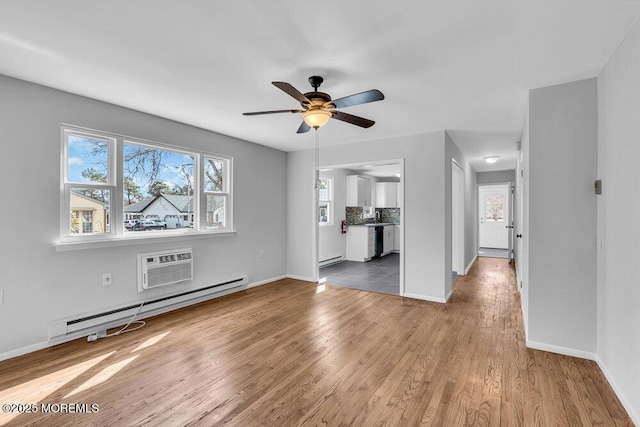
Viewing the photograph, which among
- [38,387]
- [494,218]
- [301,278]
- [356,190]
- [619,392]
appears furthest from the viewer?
[494,218]

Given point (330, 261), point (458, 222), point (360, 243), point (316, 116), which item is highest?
point (316, 116)

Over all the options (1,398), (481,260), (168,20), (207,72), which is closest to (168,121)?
(207,72)

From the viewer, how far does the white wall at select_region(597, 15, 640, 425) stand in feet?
6.08

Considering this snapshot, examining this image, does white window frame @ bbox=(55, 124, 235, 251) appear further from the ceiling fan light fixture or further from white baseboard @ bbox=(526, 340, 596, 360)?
white baseboard @ bbox=(526, 340, 596, 360)

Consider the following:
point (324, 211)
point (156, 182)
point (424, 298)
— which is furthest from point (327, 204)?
point (156, 182)

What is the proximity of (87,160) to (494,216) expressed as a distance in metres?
10.7

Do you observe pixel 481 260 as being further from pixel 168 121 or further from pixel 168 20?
pixel 168 20

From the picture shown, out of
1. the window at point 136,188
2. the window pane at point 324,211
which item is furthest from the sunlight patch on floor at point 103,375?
the window pane at point 324,211

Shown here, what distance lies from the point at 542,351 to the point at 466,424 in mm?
1488

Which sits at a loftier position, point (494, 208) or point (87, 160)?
point (87, 160)

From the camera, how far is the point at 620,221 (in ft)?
6.80

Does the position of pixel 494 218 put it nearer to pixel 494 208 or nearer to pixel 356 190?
pixel 494 208

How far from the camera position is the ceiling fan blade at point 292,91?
2.02m

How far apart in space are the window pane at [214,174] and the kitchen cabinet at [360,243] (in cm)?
391
